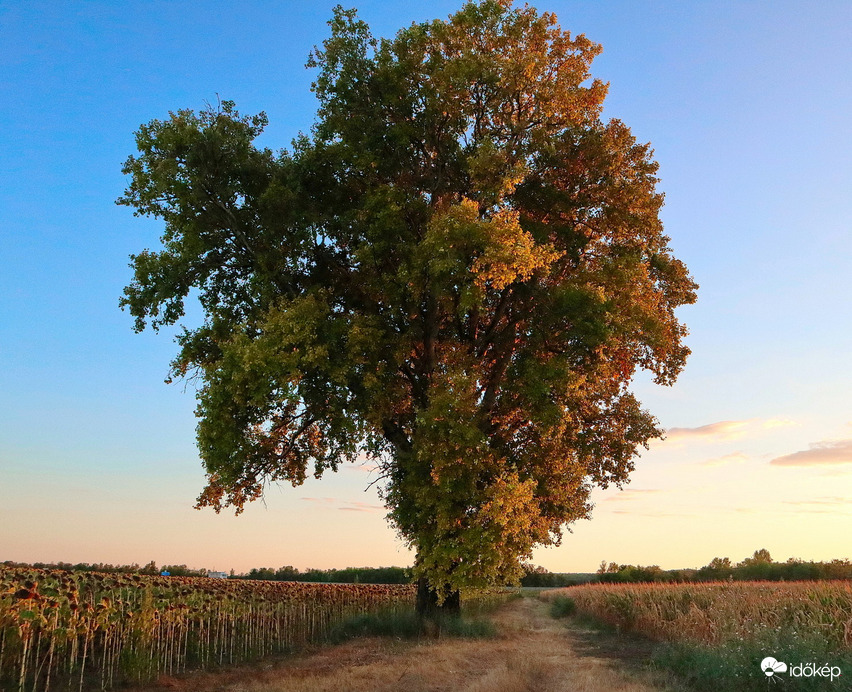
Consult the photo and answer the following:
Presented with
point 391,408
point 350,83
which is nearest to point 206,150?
point 350,83

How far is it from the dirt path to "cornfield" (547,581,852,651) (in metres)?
2.10

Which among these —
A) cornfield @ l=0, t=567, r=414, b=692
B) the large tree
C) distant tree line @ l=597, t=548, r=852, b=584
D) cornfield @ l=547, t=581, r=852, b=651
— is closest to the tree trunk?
the large tree

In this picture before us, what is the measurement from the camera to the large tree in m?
18.6

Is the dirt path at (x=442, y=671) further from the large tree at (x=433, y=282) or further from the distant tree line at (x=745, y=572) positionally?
the distant tree line at (x=745, y=572)

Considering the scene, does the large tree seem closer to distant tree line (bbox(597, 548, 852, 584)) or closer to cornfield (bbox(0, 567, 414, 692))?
cornfield (bbox(0, 567, 414, 692))

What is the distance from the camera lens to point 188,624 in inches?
726

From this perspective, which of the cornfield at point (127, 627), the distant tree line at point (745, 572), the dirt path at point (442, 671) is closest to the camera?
the cornfield at point (127, 627)

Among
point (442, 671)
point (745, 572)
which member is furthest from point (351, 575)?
point (442, 671)

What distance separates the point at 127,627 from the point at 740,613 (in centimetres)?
1599

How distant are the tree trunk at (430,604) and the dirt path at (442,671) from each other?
2153 mm

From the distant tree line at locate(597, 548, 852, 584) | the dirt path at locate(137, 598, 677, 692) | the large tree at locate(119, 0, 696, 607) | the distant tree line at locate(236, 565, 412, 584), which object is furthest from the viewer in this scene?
the distant tree line at locate(236, 565, 412, 584)

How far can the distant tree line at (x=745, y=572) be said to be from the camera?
41.9 m

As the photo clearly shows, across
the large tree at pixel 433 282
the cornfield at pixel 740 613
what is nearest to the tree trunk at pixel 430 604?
the large tree at pixel 433 282

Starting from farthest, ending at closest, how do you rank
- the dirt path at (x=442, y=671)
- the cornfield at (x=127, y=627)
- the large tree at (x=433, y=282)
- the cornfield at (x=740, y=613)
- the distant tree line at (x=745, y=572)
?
the distant tree line at (x=745, y=572), the large tree at (x=433, y=282), the cornfield at (x=740, y=613), the dirt path at (x=442, y=671), the cornfield at (x=127, y=627)
